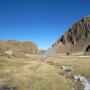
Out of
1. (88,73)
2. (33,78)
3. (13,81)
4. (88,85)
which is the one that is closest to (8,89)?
(13,81)

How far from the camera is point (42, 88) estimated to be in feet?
85.0

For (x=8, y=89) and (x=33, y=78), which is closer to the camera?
(x=8, y=89)

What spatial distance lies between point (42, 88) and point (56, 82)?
375 cm

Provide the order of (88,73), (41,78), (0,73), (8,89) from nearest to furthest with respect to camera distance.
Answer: (8,89) < (41,78) < (0,73) < (88,73)

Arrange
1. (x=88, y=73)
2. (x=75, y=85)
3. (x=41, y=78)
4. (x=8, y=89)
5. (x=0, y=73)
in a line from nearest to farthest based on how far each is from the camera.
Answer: (x=8, y=89)
(x=75, y=85)
(x=41, y=78)
(x=0, y=73)
(x=88, y=73)

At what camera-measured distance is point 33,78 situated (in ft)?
101

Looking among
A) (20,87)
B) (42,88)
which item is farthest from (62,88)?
(20,87)

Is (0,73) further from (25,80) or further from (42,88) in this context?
(42,88)

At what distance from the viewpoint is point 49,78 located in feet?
104

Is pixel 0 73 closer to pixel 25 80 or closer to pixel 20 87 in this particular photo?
pixel 25 80

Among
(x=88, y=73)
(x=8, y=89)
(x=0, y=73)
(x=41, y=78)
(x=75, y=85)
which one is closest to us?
(x=8, y=89)

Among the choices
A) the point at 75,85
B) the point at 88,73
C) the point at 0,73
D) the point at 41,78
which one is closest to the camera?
the point at 75,85

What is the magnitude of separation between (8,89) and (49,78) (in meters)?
7.33

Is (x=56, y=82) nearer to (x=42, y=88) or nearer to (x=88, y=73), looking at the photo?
(x=42, y=88)
